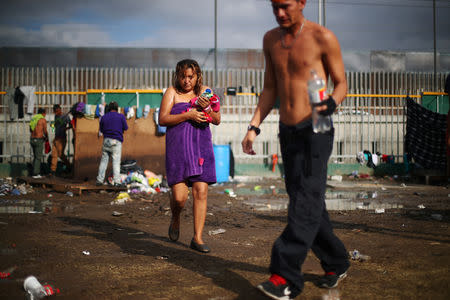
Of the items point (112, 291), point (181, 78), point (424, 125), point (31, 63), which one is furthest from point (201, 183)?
point (31, 63)

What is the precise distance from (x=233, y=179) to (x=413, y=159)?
535 centimetres

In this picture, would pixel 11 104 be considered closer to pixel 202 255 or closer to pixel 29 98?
pixel 29 98

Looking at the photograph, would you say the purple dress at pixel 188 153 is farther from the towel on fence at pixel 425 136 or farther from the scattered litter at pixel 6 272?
the towel on fence at pixel 425 136

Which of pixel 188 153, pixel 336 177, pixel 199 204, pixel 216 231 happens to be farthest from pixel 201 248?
pixel 336 177

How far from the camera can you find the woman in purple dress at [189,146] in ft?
15.2

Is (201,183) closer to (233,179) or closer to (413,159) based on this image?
(233,179)

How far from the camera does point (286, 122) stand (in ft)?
10.3

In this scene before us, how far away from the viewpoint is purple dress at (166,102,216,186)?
15.2 ft

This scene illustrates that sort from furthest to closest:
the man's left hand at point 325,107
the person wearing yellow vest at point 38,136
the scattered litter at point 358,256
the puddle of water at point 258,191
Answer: the person wearing yellow vest at point 38,136 → the puddle of water at point 258,191 → the scattered litter at point 358,256 → the man's left hand at point 325,107

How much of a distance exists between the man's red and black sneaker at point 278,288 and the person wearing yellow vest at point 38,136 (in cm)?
1218

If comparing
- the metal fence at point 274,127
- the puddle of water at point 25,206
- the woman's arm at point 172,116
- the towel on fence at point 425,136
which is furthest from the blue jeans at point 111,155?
the towel on fence at point 425,136

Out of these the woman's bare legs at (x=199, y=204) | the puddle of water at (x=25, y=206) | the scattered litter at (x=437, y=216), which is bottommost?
the puddle of water at (x=25, y=206)

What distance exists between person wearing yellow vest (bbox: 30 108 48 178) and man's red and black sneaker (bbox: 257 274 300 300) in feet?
40.0

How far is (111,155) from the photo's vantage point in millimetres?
11266
